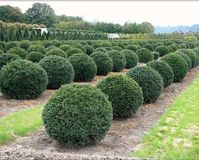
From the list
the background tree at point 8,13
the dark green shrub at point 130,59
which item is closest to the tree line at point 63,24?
the background tree at point 8,13

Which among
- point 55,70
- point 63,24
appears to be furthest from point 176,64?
point 63,24

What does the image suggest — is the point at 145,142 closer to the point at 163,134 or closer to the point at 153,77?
the point at 163,134

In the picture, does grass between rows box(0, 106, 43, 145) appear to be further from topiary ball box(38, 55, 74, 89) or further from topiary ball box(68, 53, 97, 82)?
topiary ball box(68, 53, 97, 82)

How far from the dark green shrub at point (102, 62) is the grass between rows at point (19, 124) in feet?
29.8

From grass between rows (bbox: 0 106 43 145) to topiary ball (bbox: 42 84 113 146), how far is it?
1071 mm

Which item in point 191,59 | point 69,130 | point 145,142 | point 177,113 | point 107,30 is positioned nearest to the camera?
point 69,130

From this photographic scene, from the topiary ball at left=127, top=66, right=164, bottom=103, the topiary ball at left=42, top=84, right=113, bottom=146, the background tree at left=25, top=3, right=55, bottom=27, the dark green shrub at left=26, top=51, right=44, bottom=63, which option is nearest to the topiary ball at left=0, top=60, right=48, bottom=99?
the topiary ball at left=127, top=66, right=164, bottom=103

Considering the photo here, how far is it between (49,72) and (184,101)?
485 cm

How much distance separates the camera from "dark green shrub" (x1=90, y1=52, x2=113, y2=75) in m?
20.6

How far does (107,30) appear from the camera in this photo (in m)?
106

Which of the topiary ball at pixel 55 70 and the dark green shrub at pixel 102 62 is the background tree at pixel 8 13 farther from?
the topiary ball at pixel 55 70

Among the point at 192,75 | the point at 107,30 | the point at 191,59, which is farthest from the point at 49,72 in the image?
the point at 107,30

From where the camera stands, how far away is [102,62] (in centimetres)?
2052

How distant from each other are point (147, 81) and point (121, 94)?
2532 millimetres
